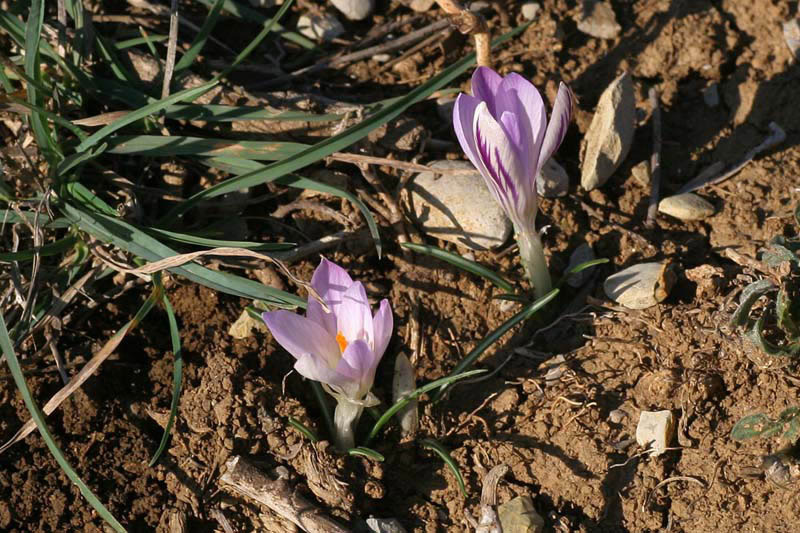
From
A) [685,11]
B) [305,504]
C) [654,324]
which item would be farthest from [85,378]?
[685,11]

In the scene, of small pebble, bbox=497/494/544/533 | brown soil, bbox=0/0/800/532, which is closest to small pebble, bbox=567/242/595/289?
brown soil, bbox=0/0/800/532

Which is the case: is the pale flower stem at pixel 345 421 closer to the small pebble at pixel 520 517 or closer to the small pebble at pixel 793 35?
the small pebble at pixel 520 517

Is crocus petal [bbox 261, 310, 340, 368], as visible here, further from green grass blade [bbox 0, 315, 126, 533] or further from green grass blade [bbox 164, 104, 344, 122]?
green grass blade [bbox 164, 104, 344, 122]

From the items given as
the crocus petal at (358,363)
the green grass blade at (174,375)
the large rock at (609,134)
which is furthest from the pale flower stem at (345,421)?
the large rock at (609,134)

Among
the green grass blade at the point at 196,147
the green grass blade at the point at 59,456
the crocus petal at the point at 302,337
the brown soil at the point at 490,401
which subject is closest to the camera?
the crocus petal at the point at 302,337

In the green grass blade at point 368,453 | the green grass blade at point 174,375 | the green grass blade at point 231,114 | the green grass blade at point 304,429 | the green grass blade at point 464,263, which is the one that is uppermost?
the green grass blade at point 231,114
